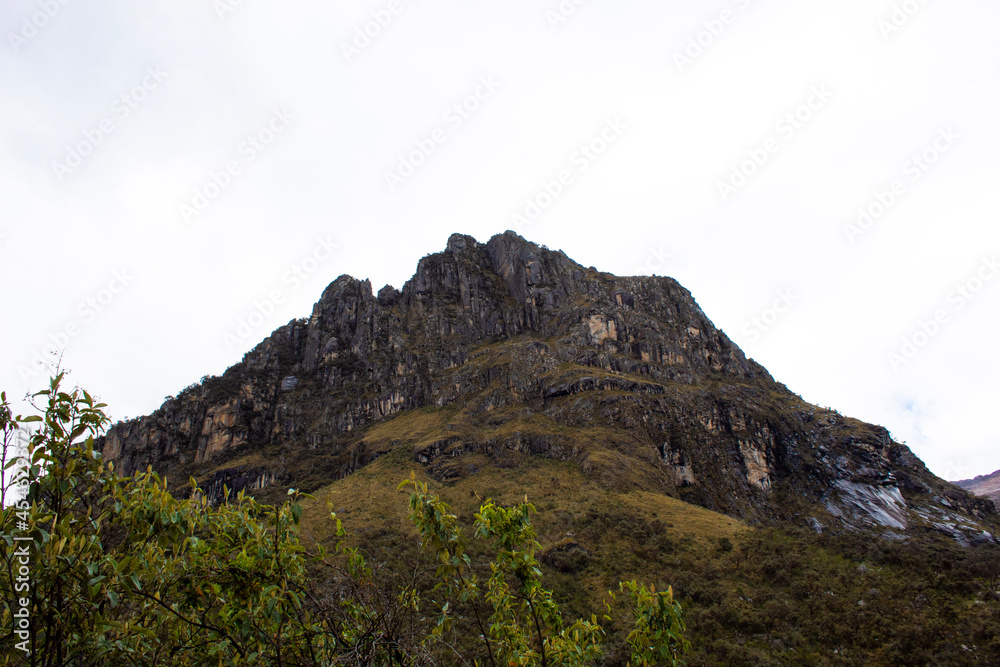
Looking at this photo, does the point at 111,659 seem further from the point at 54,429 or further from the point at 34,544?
the point at 54,429

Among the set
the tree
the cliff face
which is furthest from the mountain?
the tree

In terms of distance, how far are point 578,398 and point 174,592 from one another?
64615mm

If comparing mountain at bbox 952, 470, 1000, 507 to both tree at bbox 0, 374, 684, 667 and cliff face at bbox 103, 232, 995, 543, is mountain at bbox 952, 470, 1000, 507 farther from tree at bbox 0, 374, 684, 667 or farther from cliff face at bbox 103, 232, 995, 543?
tree at bbox 0, 374, 684, 667

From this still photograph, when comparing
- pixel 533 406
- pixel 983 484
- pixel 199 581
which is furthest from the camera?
pixel 983 484

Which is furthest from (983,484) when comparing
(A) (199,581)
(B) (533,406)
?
(A) (199,581)

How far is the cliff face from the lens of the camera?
62.6 m

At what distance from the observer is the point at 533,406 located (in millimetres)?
69500

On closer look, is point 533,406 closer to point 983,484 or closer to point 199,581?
point 199,581

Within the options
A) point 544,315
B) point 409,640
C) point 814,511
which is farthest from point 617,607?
point 544,315

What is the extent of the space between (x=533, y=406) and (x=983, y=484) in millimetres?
203957

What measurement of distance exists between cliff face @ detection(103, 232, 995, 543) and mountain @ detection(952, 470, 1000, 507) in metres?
126

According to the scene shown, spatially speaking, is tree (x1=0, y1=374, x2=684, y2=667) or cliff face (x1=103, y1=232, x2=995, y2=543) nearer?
tree (x1=0, y1=374, x2=684, y2=667)

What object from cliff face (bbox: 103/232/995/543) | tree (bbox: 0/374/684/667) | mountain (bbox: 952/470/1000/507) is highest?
cliff face (bbox: 103/232/995/543)

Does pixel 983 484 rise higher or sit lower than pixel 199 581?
higher
